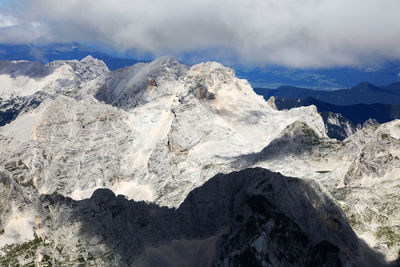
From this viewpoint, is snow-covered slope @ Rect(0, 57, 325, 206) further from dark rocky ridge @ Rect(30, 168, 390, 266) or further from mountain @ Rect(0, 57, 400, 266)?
dark rocky ridge @ Rect(30, 168, 390, 266)

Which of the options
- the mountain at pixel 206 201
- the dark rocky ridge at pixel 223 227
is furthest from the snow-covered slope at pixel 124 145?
the dark rocky ridge at pixel 223 227

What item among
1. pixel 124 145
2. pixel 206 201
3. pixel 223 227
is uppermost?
pixel 124 145

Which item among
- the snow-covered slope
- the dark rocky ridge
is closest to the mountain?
the dark rocky ridge

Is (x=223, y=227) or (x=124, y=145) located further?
(x=124, y=145)

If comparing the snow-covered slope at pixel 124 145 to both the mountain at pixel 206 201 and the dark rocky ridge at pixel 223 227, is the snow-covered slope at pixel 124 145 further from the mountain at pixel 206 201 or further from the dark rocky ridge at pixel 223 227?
the dark rocky ridge at pixel 223 227

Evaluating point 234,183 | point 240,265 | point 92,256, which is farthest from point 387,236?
point 92,256

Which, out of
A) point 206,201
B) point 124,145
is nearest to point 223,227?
point 206,201

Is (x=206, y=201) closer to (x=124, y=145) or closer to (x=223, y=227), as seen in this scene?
(x=223, y=227)

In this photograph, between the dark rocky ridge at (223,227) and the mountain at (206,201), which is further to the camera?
the mountain at (206,201)

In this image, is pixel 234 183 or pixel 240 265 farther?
pixel 234 183

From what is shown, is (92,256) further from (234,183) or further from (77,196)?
(77,196)

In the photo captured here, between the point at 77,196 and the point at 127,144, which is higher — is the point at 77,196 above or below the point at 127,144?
below
